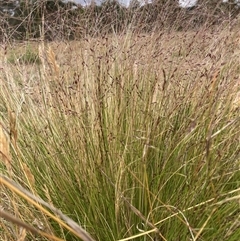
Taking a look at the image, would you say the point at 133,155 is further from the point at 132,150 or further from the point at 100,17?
the point at 100,17

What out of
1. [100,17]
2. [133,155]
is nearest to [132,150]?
[133,155]

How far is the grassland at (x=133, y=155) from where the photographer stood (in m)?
1.14

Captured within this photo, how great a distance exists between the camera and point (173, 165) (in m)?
1.24

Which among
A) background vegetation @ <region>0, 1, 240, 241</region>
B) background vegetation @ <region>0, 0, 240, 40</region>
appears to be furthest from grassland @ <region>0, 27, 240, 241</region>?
background vegetation @ <region>0, 0, 240, 40</region>

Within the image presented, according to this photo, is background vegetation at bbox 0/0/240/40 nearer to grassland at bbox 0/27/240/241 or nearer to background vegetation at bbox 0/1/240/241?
background vegetation at bbox 0/1/240/241

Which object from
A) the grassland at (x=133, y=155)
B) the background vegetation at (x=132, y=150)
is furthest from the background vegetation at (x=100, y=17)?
the grassland at (x=133, y=155)

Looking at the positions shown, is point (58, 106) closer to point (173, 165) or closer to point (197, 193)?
point (173, 165)

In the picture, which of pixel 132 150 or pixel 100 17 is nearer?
pixel 132 150

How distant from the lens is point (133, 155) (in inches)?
51.9

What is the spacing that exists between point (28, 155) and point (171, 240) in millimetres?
643

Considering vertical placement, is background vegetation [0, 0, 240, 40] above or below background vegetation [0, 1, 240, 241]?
above

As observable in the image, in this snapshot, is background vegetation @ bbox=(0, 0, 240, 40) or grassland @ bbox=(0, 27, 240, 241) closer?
grassland @ bbox=(0, 27, 240, 241)

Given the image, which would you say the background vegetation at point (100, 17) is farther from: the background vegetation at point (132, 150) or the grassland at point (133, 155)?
the grassland at point (133, 155)

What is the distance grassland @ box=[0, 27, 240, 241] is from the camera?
114 centimetres
